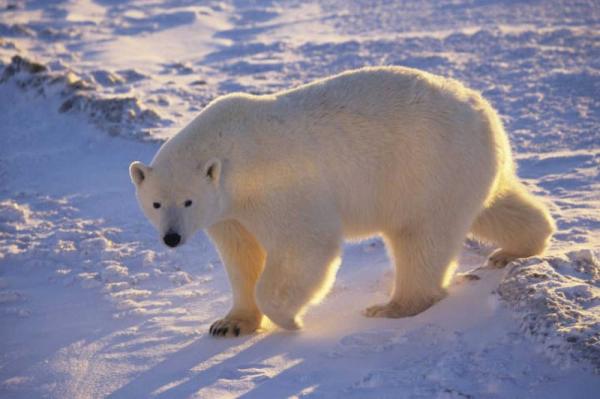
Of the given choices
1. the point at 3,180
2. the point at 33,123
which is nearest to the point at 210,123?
the point at 3,180

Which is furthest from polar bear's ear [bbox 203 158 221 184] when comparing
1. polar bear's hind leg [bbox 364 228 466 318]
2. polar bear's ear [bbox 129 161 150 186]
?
polar bear's hind leg [bbox 364 228 466 318]

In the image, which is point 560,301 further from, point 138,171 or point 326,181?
point 138,171

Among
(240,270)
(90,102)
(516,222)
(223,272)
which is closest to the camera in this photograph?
(240,270)

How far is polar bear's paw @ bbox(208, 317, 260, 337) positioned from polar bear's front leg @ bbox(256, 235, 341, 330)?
0.26 metres

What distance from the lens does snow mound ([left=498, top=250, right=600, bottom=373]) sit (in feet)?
11.4

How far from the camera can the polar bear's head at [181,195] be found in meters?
4.11

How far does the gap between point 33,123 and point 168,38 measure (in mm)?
6382

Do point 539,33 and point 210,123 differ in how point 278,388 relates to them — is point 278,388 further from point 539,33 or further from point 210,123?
point 539,33

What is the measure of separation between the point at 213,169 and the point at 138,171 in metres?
0.46

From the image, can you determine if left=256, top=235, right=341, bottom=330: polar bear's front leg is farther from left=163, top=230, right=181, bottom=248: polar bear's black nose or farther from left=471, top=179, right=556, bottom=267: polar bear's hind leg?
left=471, top=179, right=556, bottom=267: polar bear's hind leg

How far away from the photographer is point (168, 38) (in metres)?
15.0

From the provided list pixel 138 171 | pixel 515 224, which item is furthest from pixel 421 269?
pixel 138 171

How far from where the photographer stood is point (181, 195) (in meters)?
4.14

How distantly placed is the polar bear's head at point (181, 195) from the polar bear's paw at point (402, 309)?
4.11 feet
